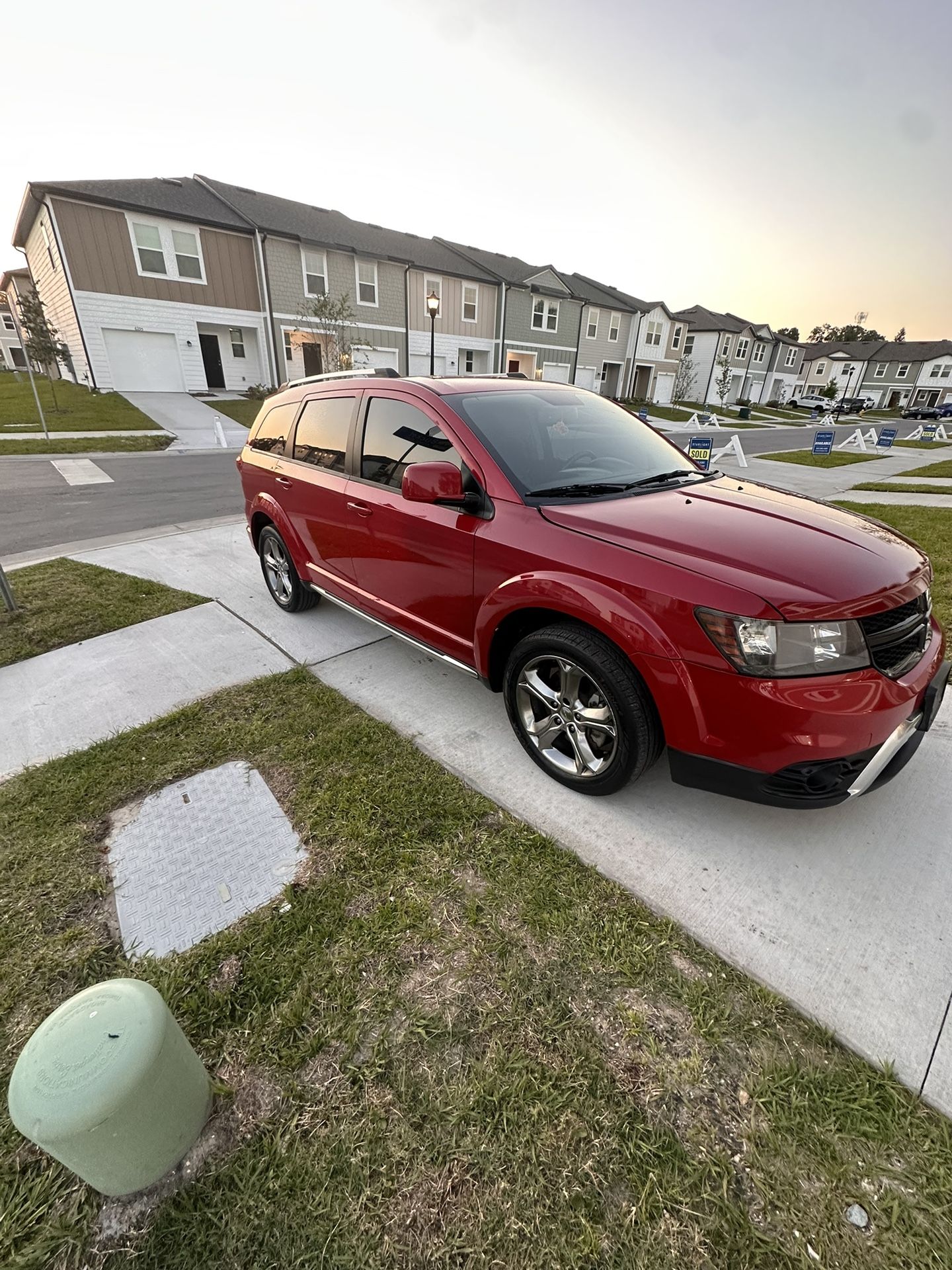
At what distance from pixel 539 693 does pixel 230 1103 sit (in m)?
1.83

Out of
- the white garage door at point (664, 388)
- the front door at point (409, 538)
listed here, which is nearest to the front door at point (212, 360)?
the front door at point (409, 538)

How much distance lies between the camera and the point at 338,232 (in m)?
24.8

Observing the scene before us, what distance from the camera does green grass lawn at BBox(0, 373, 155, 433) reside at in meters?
15.8

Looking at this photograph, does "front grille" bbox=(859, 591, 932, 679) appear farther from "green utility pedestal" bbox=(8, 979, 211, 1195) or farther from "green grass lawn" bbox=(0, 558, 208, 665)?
"green grass lawn" bbox=(0, 558, 208, 665)

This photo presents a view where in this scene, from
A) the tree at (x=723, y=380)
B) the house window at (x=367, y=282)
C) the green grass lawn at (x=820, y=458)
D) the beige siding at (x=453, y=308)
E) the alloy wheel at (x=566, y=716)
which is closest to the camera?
the alloy wheel at (x=566, y=716)

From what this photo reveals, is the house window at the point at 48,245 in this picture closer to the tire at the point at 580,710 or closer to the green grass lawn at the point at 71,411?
the green grass lawn at the point at 71,411

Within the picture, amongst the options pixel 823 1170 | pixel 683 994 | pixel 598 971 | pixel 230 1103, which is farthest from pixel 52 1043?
pixel 823 1170

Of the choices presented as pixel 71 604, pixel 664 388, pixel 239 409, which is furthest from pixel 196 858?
pixel 664 388

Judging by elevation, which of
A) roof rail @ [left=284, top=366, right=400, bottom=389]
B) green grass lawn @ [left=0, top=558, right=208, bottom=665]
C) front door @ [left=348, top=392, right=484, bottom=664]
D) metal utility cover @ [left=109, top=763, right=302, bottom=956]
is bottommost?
green grass lawn @ [left=0, top=558, right=208, bottom=665]

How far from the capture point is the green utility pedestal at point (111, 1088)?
4.06 feet

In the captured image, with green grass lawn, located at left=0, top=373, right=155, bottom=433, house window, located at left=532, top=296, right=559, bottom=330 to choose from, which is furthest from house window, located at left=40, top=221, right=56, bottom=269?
house window, located at left=532, top=296, right=559, bottom=330

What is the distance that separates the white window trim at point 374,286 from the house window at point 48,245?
10.6 meters

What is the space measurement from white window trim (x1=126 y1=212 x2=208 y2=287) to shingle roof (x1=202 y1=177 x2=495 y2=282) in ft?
8.40

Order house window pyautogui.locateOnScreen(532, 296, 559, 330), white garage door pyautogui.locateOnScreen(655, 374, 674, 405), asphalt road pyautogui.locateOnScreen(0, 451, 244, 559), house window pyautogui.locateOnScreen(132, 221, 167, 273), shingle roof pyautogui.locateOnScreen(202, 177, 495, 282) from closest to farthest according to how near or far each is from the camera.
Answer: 1. asphalt road pyautogui.locateOnScreen(0, 451, 244, 559)
2. house window pyautogui.locateOnScreen(132, 221, 167, 273)
3. shingle roof pyautogui.locateOnScreen(202, 177, 495, 282)
4. house window pyautogui.locateOnScreen(532, 296, 559, 330)
5. white garage door pyautogui.locateOnScreen(655, 374, 674, 405)
